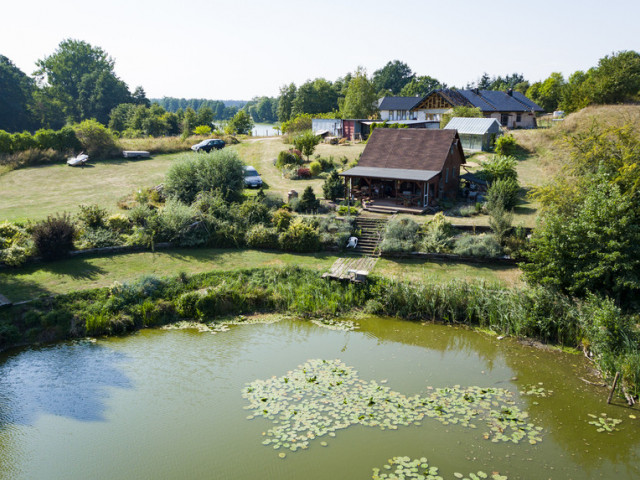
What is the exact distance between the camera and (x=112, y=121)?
67438mm

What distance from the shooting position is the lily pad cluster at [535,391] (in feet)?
42.2

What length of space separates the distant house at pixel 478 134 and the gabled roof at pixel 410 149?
998cm

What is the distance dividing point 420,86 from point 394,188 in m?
78.6

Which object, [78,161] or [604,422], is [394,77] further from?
[604,422]

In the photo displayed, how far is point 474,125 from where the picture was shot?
4066 centimetres

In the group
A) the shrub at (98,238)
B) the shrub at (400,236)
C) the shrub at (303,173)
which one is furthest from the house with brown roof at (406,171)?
the shrub at (98,238)

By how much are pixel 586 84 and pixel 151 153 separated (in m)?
42.6

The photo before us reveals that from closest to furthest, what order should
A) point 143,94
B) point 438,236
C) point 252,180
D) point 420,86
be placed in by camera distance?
1. point 438,236
2. point 252,180
3. point 143,94
4. point 420,86

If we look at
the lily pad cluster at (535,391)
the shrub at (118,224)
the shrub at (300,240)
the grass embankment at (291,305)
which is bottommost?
the lily pad cluster at (535,391)

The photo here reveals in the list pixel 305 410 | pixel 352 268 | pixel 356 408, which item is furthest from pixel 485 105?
pixel 305 410

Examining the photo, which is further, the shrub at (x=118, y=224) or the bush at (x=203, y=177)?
the bush at (x=203, y=177)

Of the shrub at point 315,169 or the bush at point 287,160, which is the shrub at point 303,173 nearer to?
the shrub at point 315,169

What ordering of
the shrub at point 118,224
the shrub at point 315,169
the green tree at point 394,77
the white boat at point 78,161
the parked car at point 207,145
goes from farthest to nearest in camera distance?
the green tree at point 394,77
the parked car at point 207,145
the white boat at point 78,161
the shrub at point 315,169
the shrub at point 118,224

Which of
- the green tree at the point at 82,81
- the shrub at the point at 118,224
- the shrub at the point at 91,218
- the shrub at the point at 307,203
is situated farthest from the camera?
the green tree at the point at 82,81
